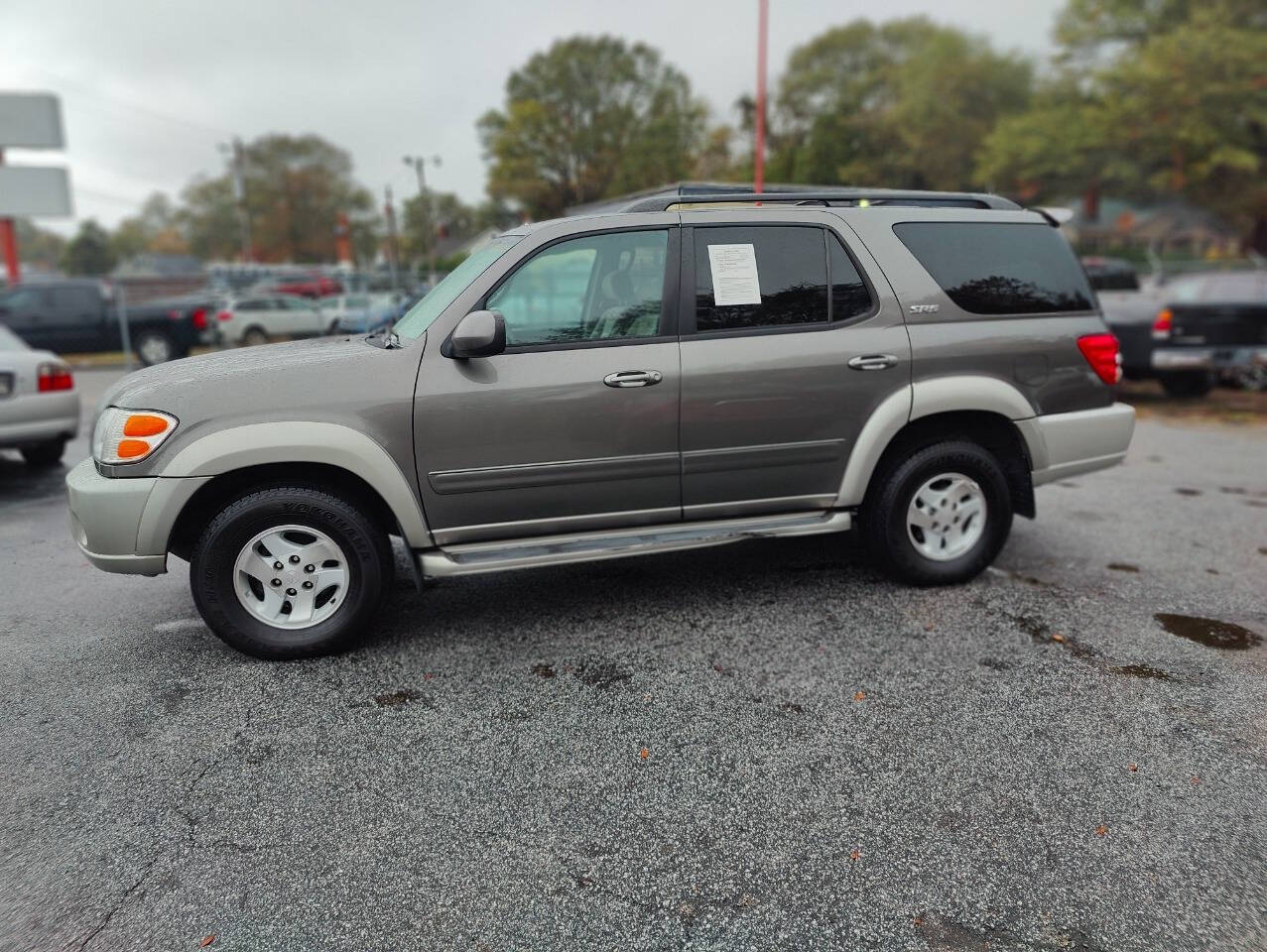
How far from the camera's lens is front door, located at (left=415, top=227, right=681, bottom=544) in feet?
11.9

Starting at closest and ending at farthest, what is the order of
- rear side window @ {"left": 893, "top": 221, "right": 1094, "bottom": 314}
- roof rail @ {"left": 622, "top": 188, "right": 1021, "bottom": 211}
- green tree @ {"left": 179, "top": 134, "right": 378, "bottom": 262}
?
roof rail @ {"left": 622, "top": 188, "right": 1021, "bottom": 211} → rear side window @ {"left": 893, "top": 221, "right": 1094, "bottom": 314} → green tree @ {"left": 179, "top": 134, "right": 378, "bottom": 262}

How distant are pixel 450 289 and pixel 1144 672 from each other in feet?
10.9

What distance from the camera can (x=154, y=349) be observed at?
56.5 feet

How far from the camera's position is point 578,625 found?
4.05 m

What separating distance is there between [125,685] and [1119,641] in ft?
13.7

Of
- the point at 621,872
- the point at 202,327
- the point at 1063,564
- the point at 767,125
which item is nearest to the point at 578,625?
the point at 621,872

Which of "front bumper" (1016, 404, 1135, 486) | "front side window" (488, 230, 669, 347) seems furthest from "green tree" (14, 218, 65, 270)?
"front bumper" (1016, 404, 1135, 486)

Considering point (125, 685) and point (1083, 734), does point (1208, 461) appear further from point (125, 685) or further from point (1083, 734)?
point (125, 685)

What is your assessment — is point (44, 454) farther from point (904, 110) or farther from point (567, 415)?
point (904, 110)

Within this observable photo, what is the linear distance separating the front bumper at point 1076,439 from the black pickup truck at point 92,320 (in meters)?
16.1

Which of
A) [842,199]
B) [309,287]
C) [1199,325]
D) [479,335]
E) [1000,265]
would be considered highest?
[309,287]

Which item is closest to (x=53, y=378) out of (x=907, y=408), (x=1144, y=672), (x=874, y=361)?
(x=874, y=361)

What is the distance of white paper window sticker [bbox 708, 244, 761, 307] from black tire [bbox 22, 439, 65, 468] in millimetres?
6461

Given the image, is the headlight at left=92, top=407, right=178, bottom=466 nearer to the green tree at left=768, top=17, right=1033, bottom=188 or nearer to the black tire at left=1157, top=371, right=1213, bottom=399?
the black tire at left=1157, top=371, right=1213, bottom=399
